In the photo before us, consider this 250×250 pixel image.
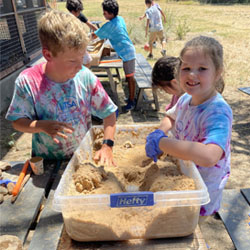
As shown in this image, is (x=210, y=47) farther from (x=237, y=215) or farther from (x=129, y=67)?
(x=129, y=67)

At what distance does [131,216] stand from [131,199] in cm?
10

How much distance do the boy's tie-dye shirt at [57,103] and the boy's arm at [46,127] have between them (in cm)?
4

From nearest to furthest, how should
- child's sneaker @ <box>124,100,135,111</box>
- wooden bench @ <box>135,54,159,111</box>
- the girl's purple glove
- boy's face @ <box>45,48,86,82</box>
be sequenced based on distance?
the girl's purple glove, boy's face @ <box>45,48,86,82</box>, wooden bench @ <box>135,54,159,111</box>, child's sneaker @ <box>124,100,135,111</box>

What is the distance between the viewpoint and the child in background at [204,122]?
0.97 m

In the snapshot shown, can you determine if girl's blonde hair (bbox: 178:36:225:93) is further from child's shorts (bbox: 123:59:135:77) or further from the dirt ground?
child's shorts (bbox: 123:59:135:77)

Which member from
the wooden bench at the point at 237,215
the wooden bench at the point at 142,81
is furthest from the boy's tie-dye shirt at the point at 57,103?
the wooden bench at the point at 142,81

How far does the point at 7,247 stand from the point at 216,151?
86 centimetres

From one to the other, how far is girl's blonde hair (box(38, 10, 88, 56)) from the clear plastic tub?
65 centimetres

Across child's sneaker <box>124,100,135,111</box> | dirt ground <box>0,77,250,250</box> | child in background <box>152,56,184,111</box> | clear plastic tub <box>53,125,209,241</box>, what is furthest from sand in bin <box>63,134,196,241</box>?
child's sneaker <box>124,100,135,111</box>

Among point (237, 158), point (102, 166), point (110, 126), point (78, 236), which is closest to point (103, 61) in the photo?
point (237, 158)

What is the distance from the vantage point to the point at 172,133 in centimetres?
144

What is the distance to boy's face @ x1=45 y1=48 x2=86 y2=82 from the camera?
1.19 m

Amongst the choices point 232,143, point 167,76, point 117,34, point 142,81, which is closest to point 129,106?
point 142,81

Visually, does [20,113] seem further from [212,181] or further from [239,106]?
[239,106]
